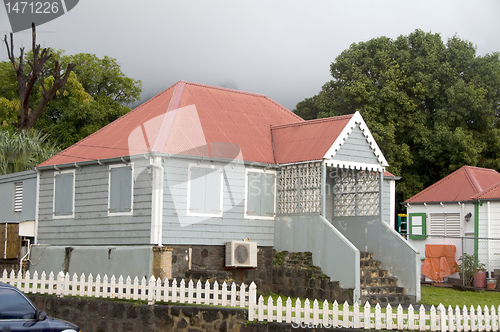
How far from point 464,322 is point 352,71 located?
24.8 m

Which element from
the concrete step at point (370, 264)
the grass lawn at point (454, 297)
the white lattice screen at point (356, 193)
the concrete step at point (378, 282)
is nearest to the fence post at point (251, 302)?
the grass lawn at point (454, 297)

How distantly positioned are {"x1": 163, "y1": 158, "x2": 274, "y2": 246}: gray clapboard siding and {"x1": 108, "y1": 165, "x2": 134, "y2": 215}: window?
126cm

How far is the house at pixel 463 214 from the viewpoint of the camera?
78.6 feet

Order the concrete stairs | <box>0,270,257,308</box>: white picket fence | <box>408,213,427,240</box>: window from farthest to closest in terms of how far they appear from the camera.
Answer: <box>408,213,427,240</box>: window < the concrete stairs < <box>0,270,257,308</box>: white picket fence

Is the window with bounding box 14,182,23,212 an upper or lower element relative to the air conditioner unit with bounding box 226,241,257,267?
upper

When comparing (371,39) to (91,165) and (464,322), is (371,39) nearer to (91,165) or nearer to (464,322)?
(91,165)

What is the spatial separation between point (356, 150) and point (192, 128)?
16.7 ft

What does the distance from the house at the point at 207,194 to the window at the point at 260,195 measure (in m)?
0.03

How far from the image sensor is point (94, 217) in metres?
18.9

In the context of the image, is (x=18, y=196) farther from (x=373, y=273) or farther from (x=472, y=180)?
(x=472, y=180)

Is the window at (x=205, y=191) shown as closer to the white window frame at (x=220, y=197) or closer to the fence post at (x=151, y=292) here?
the white window frame at (x=220, y=197)

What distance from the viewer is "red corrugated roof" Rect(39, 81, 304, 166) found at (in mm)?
18188

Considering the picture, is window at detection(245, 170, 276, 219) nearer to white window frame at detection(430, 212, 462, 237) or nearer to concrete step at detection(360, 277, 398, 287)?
concrete step at detection(360, 277, 398, 287)

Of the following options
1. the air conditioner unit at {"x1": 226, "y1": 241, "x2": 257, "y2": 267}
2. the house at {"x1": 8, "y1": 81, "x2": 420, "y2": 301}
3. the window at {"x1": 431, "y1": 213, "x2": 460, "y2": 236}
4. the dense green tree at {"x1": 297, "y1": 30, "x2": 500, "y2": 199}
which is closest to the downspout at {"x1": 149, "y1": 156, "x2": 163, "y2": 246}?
the house at {"x1": 8, "y1": 81, "x2": 420, "y2": 301}
